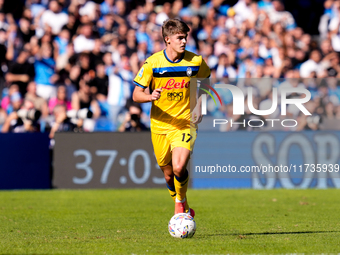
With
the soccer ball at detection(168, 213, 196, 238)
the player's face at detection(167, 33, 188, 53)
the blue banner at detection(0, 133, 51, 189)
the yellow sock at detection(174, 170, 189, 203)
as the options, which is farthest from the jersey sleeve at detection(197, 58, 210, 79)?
the blue banner at detection(0, 133, 51, 189)

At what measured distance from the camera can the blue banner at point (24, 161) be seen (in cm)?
1357

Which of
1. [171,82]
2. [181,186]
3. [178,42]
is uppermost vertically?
[178,42]

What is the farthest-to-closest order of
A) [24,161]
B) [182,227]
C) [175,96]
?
[24,161] < [175,96] < [182,227]

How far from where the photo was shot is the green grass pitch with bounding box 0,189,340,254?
6239 millimetres

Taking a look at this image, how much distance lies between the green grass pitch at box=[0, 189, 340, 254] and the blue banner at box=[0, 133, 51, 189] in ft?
1.66

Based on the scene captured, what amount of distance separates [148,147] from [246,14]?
634 cm

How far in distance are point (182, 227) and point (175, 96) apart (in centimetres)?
167

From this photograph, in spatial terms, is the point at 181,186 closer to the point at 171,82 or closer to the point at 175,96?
the point at 175,96

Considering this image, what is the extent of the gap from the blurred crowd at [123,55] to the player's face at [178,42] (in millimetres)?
6483

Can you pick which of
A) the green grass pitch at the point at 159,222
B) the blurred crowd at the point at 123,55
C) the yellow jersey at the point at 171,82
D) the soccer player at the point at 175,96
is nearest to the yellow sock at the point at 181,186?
the soccer player at the point at 175,96

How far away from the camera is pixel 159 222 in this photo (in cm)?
851

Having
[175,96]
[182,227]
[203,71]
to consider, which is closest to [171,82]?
[175,96]

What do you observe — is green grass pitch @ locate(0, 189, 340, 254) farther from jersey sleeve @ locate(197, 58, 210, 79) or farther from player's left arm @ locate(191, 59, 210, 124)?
jersey sleeve @ locate(197, 58, 210, 79)

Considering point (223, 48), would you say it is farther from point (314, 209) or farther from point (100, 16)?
point (314, 209)
